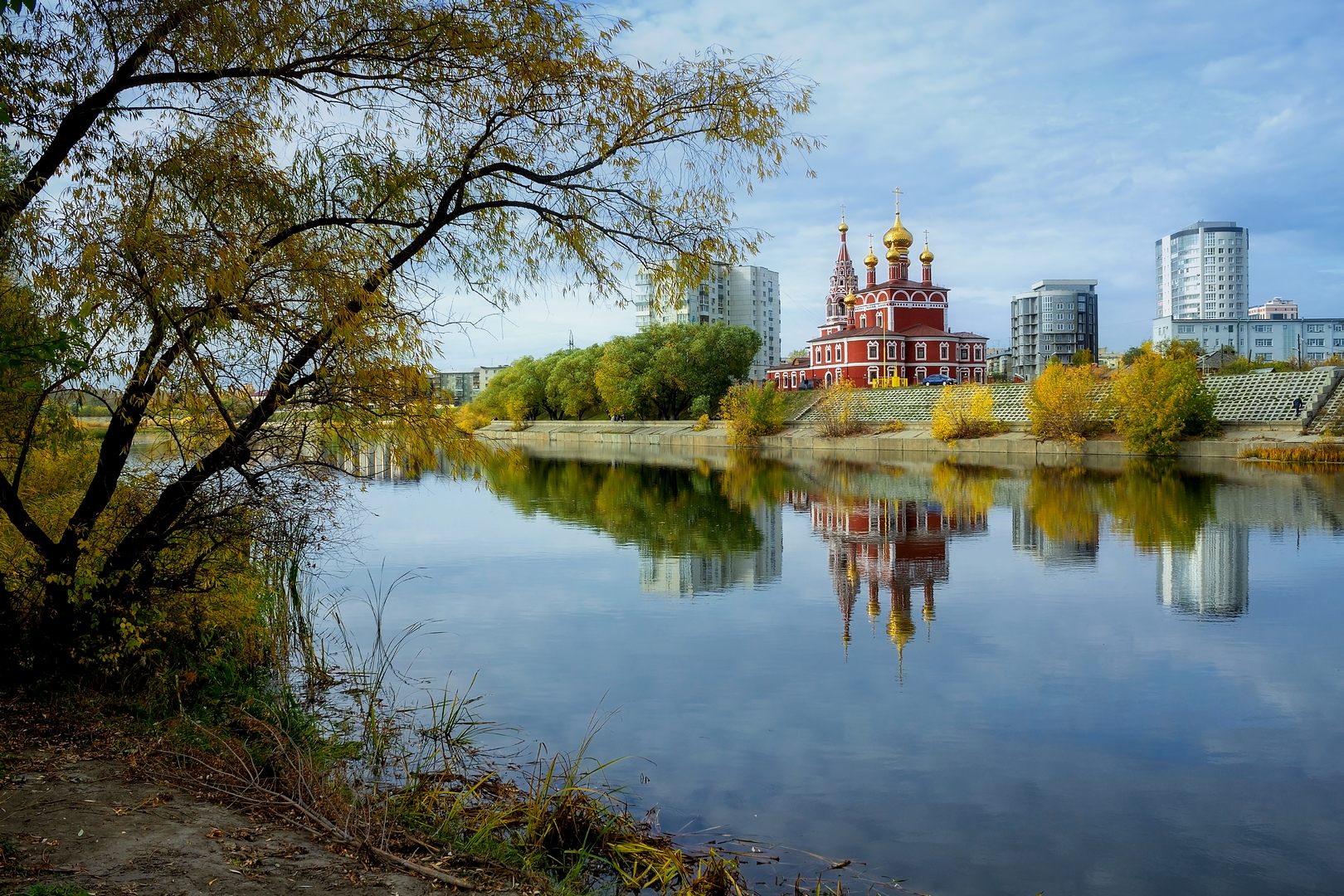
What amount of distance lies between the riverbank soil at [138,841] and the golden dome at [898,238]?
7755 cm

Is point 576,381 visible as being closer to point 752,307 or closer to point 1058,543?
point 1058,543

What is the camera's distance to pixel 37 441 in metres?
8.68

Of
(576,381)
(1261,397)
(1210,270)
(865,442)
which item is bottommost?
(865,442)

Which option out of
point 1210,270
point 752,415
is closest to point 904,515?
point 752,415

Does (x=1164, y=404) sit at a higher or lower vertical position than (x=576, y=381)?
lower

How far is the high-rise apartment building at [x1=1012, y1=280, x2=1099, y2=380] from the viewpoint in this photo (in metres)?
150

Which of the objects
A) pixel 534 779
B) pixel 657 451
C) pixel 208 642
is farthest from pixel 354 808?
pixel 657 451

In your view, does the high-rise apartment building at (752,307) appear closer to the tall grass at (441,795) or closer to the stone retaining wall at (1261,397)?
the stone retaining wall at (1261,397)

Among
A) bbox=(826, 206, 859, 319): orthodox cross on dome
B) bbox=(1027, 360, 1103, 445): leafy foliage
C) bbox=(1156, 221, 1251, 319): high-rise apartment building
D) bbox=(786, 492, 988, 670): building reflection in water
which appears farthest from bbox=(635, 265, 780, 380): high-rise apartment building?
bbox=(786, 492, 988, 670): building reflection in water

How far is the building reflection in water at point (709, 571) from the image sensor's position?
17141 mm

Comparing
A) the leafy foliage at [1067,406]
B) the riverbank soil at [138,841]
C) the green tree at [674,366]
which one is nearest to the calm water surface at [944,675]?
the riverbank soil at [138,841]

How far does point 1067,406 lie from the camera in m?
50.8

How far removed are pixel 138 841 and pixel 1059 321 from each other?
158 meters

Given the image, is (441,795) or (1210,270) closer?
(441,795)
